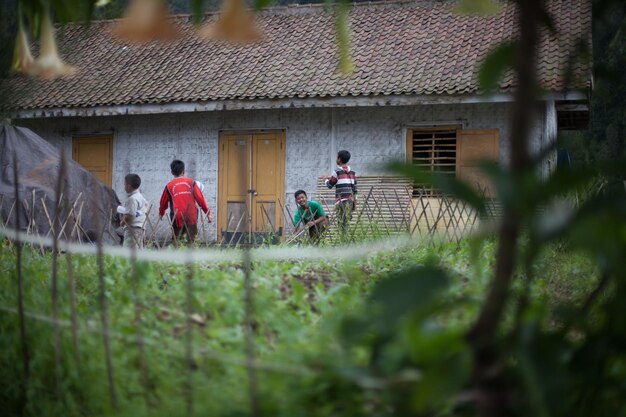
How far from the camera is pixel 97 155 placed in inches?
633

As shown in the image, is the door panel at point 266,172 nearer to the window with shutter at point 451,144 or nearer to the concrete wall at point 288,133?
the concrete wall at point 288,133

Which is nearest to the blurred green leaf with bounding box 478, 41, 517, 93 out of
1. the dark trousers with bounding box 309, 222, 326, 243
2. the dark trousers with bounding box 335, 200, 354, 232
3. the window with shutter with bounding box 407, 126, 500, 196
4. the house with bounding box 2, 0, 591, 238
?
the dark trousers with bounding box 309, 222, 326, 243

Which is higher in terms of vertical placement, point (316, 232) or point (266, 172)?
point (266, 172)

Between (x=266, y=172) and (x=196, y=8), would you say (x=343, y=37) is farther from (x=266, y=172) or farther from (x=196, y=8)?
(x=266, y=172)

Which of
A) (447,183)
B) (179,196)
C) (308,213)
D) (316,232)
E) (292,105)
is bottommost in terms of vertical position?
(316,232)

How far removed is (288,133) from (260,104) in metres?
1.00

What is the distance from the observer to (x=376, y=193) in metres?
13.1

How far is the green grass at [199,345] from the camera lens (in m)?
1.90

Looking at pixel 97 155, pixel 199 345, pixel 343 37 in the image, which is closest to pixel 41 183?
pixel 97 155

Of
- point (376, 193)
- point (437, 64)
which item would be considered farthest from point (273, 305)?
point (437, 64)

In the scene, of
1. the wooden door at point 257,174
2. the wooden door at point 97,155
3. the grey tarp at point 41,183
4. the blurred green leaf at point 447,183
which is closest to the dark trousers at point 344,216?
the grey tarp at point 41,183

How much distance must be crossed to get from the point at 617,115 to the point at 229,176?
44.3 ft

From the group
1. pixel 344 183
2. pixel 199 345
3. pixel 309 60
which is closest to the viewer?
pixel 199 345

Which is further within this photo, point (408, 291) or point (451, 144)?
point (451, 144)
